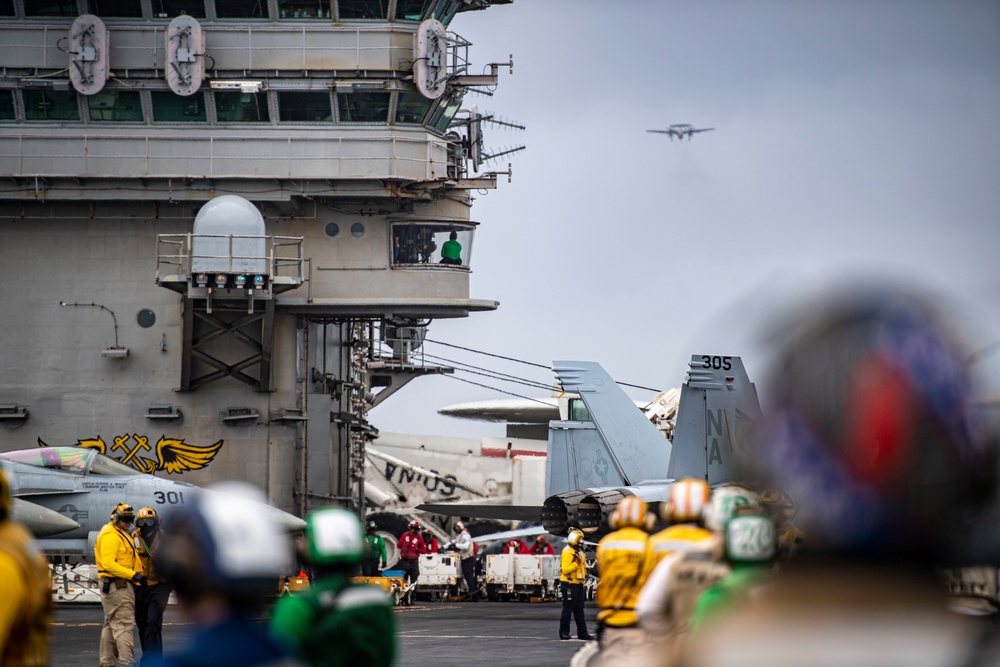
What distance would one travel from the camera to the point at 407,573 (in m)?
34.9

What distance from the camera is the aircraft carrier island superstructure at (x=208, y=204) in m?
31.4

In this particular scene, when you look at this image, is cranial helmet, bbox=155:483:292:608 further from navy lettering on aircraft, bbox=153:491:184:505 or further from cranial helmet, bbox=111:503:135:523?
navy lettering on aircraft, bbox=153:491:184:505

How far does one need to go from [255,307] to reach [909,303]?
2942 cm

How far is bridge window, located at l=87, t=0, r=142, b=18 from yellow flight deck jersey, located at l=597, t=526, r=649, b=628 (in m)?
24.9


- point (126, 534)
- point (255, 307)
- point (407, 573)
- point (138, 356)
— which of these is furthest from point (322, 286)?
point (126, 534)

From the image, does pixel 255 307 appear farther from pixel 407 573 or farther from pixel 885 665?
pixel 885 665

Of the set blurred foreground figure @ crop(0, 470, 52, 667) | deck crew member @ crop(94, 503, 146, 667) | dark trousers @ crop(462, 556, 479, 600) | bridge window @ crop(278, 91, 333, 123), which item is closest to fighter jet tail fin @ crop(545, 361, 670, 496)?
dark trousers @ crop(462, 556, 479, 600)

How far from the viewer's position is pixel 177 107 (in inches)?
1243

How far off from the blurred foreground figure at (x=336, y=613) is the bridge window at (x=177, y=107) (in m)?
27.5

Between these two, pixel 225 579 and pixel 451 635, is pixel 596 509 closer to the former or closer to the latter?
pixel 451 635

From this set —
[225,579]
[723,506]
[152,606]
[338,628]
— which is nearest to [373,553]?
[152,606]

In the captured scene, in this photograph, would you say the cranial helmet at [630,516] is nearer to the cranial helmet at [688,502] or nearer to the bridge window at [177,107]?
the cranial helmet at [688,502]

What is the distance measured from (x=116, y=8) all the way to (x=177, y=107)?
106 inches

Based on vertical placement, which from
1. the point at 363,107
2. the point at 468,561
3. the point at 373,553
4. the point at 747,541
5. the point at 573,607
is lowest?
the point at 468,561
